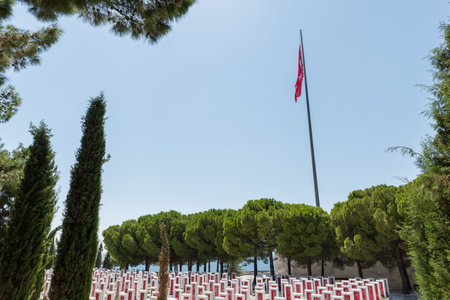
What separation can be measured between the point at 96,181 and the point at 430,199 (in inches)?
319

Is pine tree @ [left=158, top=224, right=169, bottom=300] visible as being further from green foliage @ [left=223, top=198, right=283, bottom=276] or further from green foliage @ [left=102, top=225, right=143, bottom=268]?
green foliage @ [left=102, top=225, right=143, bottom=268]

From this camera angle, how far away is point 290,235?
72.9ft

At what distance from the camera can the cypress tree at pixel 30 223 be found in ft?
21.0

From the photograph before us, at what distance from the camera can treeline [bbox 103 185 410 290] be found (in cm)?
1848

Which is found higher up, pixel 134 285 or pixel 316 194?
pixel 316 194

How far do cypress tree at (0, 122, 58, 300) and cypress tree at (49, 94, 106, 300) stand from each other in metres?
0.48

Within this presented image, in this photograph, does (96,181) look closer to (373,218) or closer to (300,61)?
(373,218)

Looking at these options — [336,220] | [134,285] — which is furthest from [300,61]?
[134,285]

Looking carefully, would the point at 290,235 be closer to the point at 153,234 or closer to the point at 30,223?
the point at 153,234

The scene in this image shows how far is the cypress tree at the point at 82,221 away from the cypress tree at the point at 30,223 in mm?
478

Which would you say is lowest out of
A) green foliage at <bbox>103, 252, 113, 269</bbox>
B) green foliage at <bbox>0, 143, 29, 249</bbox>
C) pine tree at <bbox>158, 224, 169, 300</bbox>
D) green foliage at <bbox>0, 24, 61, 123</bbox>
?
green foliage at <bbox>103, 252, 113, 269</bbox>

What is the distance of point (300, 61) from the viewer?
30.1 metres

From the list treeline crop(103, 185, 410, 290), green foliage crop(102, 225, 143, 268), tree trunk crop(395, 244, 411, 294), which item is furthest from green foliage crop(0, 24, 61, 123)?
green foliage crop(102, 225, 143, 268)

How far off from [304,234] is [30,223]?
65.1 feet
